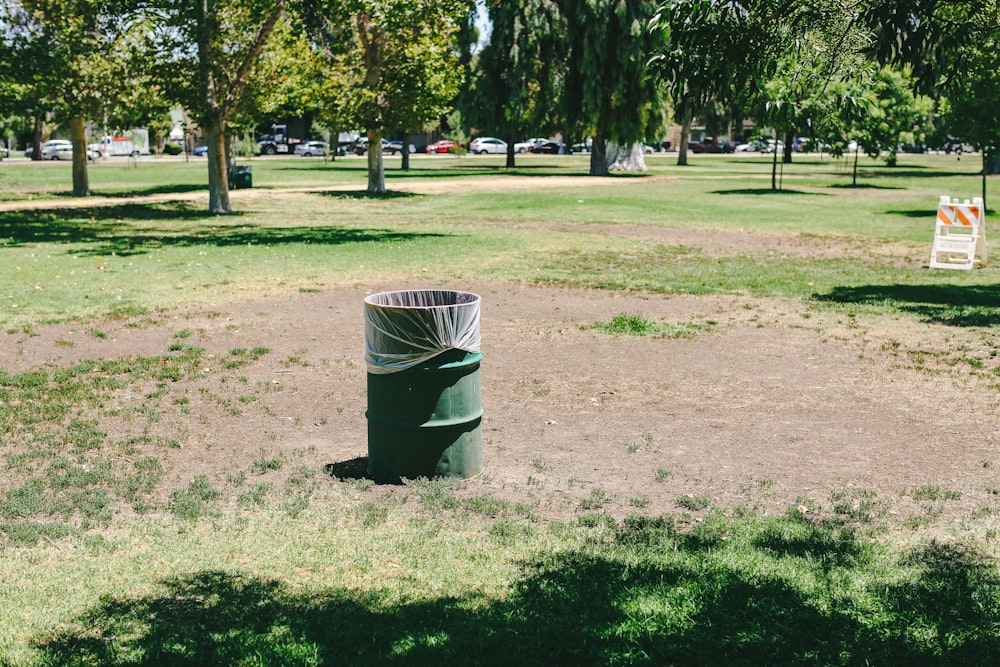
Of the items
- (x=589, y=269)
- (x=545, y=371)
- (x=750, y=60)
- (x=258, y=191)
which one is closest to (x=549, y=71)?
(x=258, y=191)

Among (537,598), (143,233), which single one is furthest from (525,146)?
(537,598)

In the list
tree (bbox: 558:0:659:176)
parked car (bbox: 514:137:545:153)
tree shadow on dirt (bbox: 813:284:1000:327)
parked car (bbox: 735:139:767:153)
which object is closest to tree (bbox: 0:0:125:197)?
tree shadow on dirt (bbox: 813:284:1000:327)

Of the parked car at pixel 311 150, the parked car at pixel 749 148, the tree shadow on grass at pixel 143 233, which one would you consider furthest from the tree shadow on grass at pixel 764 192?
the parked car at pixel 749 148

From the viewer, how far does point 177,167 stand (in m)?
57.8

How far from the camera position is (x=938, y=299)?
45.7ft

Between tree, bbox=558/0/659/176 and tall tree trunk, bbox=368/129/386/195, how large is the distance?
1326 centimetres

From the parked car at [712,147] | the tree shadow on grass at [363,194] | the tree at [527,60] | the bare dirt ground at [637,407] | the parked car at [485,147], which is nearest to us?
the bare dirt ground at [637,407]

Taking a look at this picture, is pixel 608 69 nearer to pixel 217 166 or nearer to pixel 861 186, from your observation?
pixel 861 186

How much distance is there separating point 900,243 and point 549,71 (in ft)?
91.1

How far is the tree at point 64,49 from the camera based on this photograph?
24.7 metres

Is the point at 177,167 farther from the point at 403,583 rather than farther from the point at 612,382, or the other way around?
the point at 403,583

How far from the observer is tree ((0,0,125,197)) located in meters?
24.7

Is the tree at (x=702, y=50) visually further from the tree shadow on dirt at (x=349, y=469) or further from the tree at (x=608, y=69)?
the tree at (x=608, y=69)

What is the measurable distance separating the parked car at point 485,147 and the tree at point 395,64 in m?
53.0
